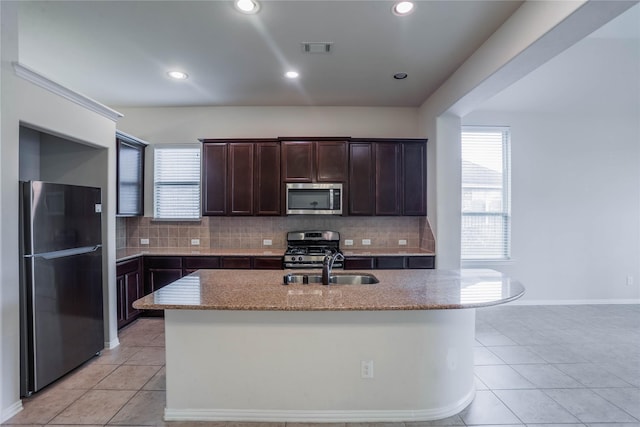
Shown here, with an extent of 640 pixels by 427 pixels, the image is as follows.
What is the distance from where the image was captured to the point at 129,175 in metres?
4.17

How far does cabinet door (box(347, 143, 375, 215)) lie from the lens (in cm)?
427

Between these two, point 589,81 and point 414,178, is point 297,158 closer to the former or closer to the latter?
point 414,178

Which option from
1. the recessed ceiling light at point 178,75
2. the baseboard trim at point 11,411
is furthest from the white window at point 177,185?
the baseboard trim at point 11,411

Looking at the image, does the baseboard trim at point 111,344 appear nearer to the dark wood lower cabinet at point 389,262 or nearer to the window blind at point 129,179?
the window blind at point 129,179

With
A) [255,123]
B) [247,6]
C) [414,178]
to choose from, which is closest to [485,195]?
[414,178]

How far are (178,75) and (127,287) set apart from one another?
2.56 metres

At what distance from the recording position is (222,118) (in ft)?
15.2

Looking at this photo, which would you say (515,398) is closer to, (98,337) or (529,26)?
(529,26)

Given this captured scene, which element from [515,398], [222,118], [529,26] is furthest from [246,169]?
[515,398]

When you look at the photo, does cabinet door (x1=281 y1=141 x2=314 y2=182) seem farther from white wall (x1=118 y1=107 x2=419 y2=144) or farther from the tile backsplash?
the tile backsplash

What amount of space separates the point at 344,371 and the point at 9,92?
2999 millimetres

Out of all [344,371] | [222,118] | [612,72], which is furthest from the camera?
[222,118]

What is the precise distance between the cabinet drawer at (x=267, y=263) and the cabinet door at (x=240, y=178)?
0.68 metres

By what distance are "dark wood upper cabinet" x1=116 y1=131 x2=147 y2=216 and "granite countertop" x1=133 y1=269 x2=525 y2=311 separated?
2169mm
